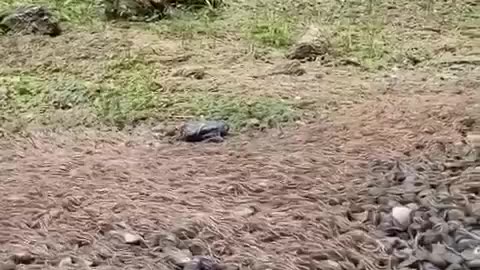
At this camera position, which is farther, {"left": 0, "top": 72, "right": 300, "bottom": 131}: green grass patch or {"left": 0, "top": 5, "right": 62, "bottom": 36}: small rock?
{"left": 0, "top": 5, "right": 62, "bottom": 36}: small rock

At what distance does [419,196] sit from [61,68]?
1.58 meters

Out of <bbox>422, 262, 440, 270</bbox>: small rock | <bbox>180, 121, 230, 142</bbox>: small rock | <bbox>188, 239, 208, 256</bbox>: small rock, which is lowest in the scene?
<bbox>180, 121, 230, 142</bbox>: small rock

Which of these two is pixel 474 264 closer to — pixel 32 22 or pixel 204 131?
pixel 204 131

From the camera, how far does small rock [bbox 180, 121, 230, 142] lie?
2.23m

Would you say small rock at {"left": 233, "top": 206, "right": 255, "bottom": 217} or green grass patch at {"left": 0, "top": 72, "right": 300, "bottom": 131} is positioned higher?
small rock at {"left": 233, "top": 206, "right": 255, "bottom": 217}

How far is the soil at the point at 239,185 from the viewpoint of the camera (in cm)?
156

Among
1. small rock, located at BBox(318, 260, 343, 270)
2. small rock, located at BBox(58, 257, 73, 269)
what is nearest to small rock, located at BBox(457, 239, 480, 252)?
small rock, located at BBox(318, 260, 343, 270)

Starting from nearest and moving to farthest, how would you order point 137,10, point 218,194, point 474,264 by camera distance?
1. point 474,264
2. point 218,194
3. point 137,10

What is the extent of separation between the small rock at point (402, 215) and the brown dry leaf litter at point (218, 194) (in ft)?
0.08

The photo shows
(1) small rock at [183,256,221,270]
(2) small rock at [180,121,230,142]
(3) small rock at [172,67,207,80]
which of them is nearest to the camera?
(1) small rock at [183,256,221,270]

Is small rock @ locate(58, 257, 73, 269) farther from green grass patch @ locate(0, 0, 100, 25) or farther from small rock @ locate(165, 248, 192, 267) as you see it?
green grass patch @ locate(0, 0, 100, 25)

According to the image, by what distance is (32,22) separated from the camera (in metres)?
3.28

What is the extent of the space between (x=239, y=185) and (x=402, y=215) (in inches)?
15.3

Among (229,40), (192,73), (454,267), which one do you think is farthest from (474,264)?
(229,40)
